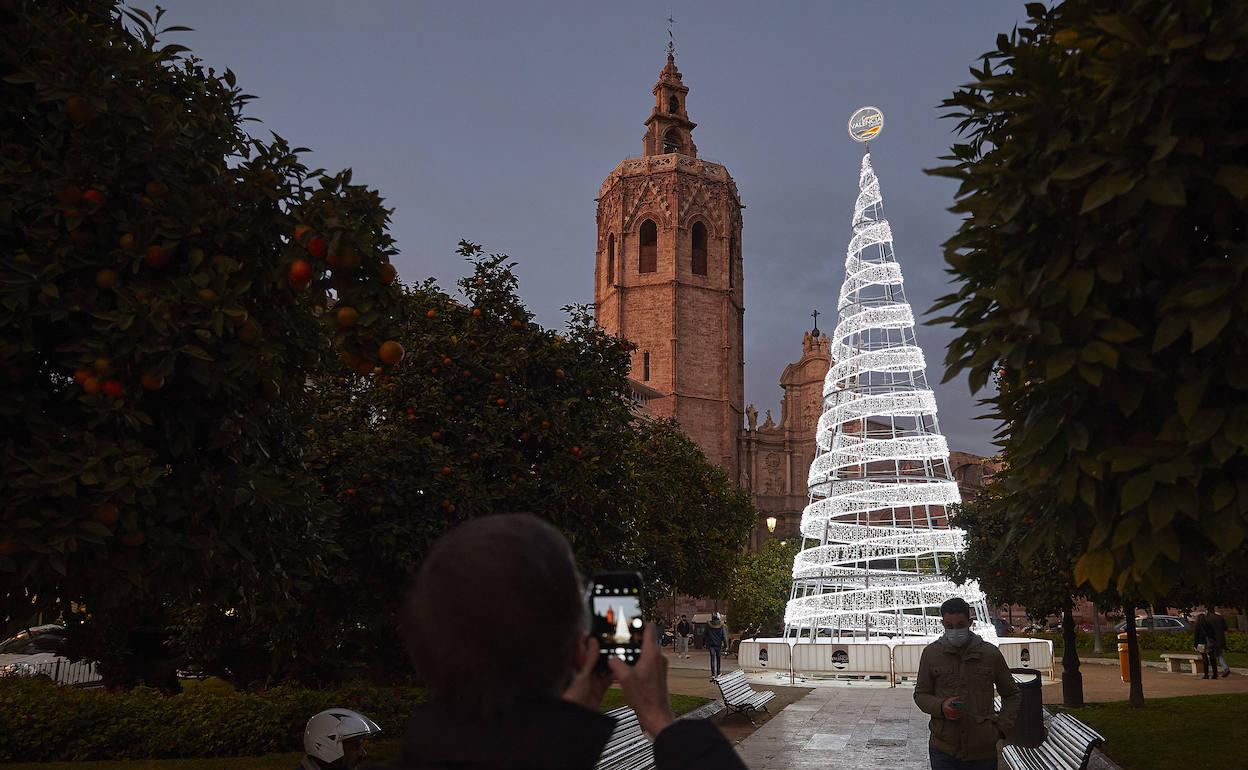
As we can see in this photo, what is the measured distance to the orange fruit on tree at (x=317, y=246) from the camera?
513cm

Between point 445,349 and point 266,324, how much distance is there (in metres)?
7.52

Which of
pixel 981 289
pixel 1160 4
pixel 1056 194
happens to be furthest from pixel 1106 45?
pixel 981 289

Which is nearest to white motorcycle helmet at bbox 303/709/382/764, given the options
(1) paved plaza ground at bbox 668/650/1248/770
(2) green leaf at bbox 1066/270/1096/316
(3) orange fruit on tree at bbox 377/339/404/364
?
(3) orange fruit on tree at bbox 377/339/404/364

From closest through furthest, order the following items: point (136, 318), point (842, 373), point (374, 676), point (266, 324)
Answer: point (136, 318)
point (266, 324)
point (374, 676)
point (842, 373)

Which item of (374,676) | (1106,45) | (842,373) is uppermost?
(842,373)

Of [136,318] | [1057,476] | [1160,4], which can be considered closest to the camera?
[1160,4]

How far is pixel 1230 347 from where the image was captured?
4.23 m

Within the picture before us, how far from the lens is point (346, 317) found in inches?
203

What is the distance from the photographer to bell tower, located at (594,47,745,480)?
7325 cm

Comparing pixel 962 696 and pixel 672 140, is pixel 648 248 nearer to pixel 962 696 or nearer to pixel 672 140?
pixel 672 140

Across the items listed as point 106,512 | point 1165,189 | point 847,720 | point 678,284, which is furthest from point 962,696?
point 678,284

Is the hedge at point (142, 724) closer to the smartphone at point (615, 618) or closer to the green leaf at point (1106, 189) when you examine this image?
the green leaf at point (1106, 189)

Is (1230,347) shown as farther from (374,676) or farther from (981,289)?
(374,676)

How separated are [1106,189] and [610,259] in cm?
7270
